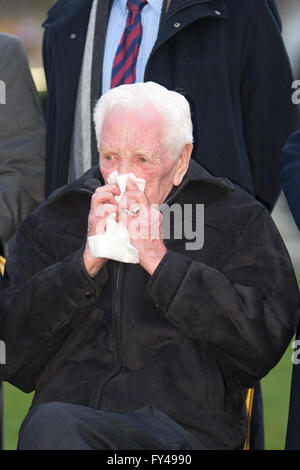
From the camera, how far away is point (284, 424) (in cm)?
536

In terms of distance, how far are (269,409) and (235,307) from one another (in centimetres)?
313

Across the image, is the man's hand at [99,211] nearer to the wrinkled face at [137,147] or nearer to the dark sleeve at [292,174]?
the wrinkled face at [137,147]

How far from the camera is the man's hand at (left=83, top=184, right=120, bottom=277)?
2.73 metres

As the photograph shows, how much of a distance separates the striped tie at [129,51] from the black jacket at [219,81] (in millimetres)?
76

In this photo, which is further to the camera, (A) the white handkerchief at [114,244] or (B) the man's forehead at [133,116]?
(B) the man's forehead at [133,116]

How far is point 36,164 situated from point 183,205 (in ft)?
3.16

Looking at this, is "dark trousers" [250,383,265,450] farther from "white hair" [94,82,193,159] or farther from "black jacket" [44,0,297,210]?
"white hair" [94,82,193,159]

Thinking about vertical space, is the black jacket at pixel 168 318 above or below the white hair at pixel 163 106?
below

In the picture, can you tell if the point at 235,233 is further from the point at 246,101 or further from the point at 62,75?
the point at 62,75

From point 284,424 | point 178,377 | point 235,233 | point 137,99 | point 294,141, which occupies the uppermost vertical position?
point 137,99

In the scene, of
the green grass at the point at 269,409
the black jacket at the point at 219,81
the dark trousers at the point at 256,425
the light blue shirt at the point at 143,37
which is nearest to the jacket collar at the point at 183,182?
the black jacket at the point at 219,81

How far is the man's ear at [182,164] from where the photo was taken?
9.70ft

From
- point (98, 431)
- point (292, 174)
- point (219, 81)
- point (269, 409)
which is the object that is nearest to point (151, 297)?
point (98, 431)

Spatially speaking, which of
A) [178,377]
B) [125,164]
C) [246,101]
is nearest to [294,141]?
[246,101]
